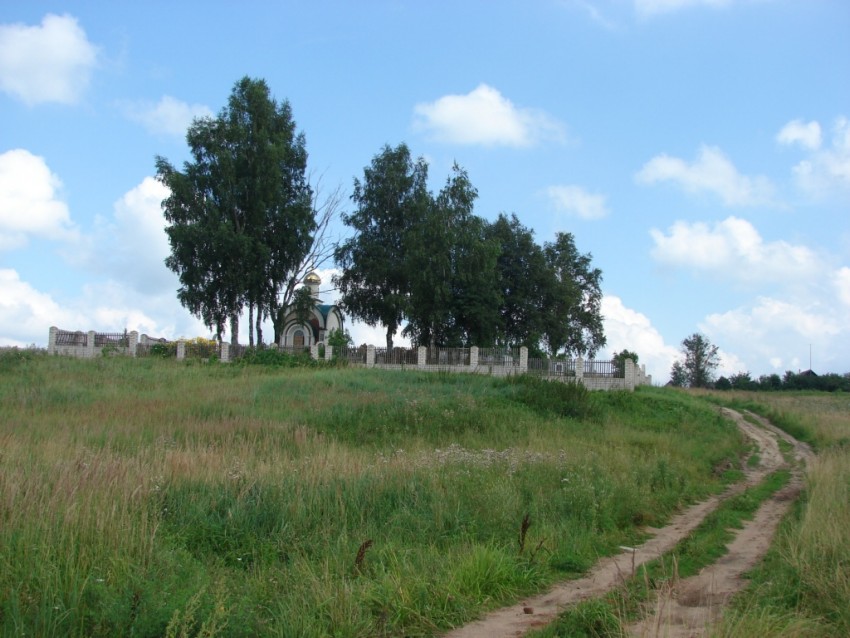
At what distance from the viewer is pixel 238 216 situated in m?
41.7

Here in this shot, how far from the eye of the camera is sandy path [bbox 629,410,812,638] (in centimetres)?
517

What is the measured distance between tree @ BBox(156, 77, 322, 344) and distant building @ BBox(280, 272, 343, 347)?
413 cm

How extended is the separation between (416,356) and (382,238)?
11.7 m

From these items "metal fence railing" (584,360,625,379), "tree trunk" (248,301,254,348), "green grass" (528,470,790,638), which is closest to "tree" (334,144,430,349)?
"tree trunk" (248,301,254,348)

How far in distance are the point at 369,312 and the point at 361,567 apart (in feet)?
128

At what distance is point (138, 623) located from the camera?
4738 millimetres

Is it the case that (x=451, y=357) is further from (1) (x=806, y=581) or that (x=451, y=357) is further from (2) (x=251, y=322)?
(1) (x=806, y=581)

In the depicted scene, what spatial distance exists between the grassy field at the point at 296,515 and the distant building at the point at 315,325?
1164 inches

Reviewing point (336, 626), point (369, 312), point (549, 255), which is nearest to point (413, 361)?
point (369, 312)

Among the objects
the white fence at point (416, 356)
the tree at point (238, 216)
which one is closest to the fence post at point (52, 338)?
the white fence at point (416, 356)

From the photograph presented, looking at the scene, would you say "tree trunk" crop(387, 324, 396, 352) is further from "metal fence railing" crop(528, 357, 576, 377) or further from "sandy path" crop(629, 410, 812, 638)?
"sandy path" crop(629, 410, 812, 638)

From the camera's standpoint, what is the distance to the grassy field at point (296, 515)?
5250mm

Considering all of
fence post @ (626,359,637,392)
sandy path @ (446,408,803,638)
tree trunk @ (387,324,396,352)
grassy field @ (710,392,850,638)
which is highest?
tree trunk @ (387,324,396,352)

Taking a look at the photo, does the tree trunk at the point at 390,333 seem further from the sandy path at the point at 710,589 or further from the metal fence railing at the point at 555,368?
the sandy path at the point at 710,589
